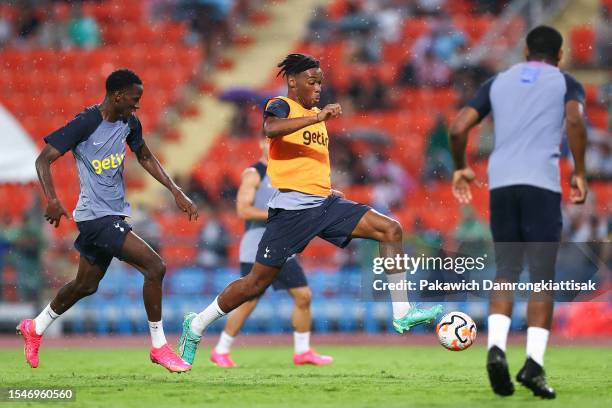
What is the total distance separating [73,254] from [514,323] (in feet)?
22.5

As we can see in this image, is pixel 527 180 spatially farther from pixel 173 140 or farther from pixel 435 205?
pixel 173 140

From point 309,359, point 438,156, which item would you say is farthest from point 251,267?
point 438,156

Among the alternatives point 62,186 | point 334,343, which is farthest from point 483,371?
point 62,186

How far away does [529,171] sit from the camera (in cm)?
814

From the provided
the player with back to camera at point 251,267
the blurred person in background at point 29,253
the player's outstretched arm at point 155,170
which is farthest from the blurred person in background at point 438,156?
the player's outstretched arm at point 155,170

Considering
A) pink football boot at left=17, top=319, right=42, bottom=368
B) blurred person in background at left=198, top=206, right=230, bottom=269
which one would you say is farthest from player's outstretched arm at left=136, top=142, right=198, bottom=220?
blurred person in background at left=198, top=206, right=230, bottom=269

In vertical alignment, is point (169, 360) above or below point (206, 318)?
below

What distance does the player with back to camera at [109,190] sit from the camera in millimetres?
9539

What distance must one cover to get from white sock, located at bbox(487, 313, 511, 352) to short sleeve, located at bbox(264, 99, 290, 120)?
2.23 metres

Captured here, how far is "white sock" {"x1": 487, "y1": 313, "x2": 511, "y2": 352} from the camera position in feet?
26.3

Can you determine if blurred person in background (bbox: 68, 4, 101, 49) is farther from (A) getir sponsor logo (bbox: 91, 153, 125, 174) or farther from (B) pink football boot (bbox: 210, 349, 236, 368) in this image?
(A) getir sponsor logo (bbox: 91, 153, 125, 174)

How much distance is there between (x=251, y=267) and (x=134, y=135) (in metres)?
2.56

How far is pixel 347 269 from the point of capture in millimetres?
17562

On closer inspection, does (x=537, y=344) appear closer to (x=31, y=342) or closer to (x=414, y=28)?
(x=31, y=342)
